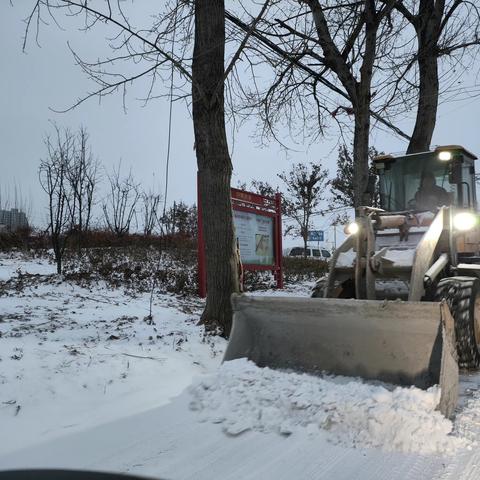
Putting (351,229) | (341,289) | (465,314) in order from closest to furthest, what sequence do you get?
(465,314) < (341,289) < (351,229)

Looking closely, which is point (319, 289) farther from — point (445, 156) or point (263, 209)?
point (263, 209)

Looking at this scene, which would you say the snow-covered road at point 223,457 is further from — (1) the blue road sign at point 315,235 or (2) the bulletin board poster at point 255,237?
(1) the blue road sign at point 315,235

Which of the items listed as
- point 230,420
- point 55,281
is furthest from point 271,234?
point 230,420

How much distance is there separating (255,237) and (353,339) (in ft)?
24.8

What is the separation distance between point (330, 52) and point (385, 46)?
3.74ft

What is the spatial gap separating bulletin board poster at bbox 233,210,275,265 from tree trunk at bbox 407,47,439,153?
3956mm

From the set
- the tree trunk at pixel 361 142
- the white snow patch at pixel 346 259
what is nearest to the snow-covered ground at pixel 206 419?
the white snow patch at pixel 346 259

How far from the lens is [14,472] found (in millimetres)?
3062

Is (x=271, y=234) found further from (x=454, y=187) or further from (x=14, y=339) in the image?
(x=14, y=339)

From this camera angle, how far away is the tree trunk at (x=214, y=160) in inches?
261

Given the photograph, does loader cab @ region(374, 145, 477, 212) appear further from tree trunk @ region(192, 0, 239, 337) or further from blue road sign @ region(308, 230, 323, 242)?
blue road sign @ region(308, 230, 323, 242)

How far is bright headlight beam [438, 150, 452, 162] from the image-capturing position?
275 inches

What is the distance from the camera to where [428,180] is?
290 inches

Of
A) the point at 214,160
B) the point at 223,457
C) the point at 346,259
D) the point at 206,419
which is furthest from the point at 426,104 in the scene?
the point at 223,457
